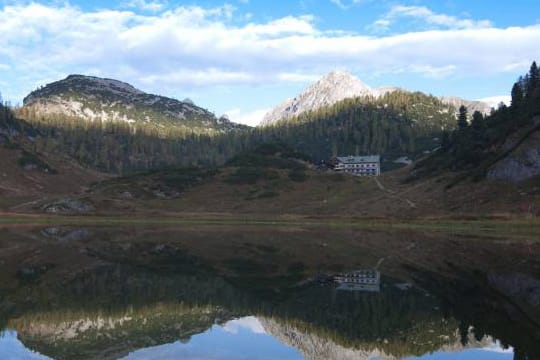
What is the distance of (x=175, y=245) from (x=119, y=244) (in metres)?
8.49

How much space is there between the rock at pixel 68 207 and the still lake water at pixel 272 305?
96.5m

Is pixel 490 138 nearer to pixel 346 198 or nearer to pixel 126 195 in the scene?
pixel 346 198

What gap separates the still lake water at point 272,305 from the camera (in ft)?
78.8

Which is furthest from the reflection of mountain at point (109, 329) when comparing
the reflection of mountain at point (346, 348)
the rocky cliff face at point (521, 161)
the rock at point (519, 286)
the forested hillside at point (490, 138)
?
the forested hillside at point (490, 138)

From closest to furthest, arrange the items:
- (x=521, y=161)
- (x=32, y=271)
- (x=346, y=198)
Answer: (x=32, y=271), (x=521, y=161), (x=346, y=198)

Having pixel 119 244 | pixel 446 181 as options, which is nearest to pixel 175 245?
pixel 119 244

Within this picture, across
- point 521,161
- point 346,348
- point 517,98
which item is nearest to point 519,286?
point 346,348

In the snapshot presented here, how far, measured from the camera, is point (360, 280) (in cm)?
4225

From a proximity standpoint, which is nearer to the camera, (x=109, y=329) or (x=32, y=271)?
(x=109, y=329)

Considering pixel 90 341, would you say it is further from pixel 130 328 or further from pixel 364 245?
pixel 364 245

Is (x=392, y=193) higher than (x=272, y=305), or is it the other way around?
(x=272, y=305)

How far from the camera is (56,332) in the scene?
1053 inches

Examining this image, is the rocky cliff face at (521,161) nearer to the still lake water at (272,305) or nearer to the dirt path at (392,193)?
the dirt path at (392,193)

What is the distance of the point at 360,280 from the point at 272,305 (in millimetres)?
11250
